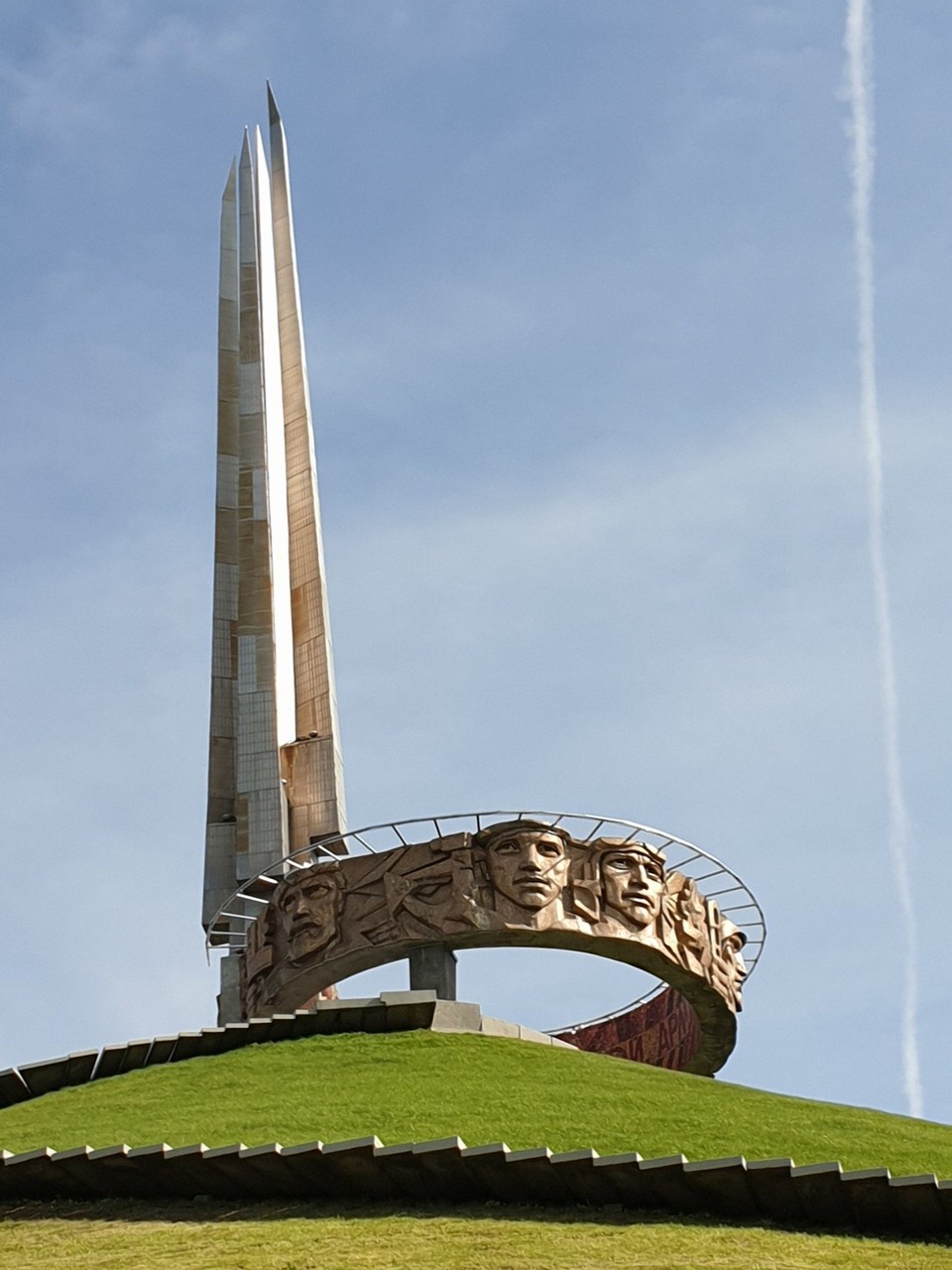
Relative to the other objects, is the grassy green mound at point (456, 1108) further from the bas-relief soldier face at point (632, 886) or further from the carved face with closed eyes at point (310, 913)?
the bas-relief soldier face at point (632, 886)

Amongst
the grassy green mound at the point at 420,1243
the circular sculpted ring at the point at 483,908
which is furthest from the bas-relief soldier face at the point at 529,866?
the grassy green mound at the point at 420,1243

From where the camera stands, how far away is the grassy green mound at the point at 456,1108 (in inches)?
698

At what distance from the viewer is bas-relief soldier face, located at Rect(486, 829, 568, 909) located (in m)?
28.0

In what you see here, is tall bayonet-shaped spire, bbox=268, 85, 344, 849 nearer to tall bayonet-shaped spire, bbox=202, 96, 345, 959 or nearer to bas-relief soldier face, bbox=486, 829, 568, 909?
tall bayonet-shaped spire, bbox=202, 96, 345, 959

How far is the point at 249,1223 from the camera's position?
15.0 metres

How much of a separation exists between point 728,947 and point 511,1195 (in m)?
16.4

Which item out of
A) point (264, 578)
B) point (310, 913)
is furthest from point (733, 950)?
point (264, 578)

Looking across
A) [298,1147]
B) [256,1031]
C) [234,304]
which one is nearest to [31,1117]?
[256,1031]

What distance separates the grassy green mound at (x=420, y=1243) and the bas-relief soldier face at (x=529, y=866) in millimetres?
12653

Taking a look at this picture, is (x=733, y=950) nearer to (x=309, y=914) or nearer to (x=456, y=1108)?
(x=309, y=914)

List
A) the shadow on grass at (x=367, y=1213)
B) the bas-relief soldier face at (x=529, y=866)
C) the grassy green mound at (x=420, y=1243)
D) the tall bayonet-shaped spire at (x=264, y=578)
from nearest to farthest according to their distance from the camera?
Answer: the grassy green mound at (x=420, y=1243) → the shadow on grass at (x=367, y=1213) → the bas-relief soldier face at (x=529, y=866) → the tall bayonet-shaped spire at (x=264, y=578)

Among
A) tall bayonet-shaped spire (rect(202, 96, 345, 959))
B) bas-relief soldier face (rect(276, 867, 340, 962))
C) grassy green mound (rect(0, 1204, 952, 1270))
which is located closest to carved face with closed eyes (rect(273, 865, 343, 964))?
bas-relief soldier face (rect(276, 867, 340, 962))

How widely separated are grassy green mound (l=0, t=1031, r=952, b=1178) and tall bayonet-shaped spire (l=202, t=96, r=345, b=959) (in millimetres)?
9598

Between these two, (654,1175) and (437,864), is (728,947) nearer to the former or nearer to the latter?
(437,864)
